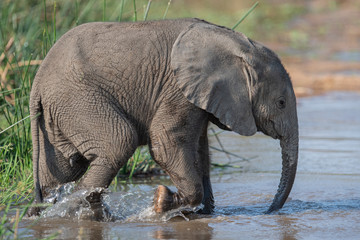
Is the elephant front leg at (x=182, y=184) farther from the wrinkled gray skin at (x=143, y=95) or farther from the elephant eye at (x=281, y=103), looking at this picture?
the elephant eye at (x=281, y=103)

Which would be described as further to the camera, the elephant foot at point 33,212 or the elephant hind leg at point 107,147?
the elephant foot at point 33,212

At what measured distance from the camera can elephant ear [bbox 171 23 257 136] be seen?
16.6 ft

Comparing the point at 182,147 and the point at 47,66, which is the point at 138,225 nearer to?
the point at 182,147

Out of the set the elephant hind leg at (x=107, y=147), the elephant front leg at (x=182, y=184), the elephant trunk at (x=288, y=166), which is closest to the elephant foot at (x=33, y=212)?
the elephant hind leg at (x=107, y=147)

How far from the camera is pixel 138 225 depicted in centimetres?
511

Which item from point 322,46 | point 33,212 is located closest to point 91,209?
point 33,212

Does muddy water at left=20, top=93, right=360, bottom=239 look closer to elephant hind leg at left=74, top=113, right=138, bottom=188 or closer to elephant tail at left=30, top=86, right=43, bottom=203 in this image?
elephant tail at left=30, top=86, right=43, bottom=203

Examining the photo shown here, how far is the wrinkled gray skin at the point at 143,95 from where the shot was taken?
4.99 metres

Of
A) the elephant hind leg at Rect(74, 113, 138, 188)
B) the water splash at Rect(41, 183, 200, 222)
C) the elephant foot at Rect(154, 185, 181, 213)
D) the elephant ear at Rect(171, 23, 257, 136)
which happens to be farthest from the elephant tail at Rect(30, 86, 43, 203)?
the elephant ear at Rect(171, 23, 257, 136)

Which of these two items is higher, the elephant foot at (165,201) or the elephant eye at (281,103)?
the elephant eye at (281,103)

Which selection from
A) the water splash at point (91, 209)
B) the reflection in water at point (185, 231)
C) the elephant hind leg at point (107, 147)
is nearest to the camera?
the reflection in water at point (185, 231)

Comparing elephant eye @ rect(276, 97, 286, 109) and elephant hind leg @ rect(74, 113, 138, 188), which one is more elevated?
elephant eye @ rect(276, 97, 286, 109)

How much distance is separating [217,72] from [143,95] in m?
0.53

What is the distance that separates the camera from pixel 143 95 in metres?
5.08
